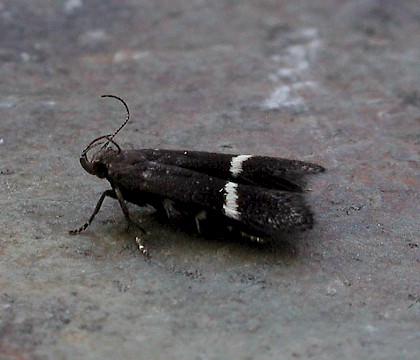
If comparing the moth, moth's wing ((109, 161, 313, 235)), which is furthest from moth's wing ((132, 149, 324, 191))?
moth's wing ((109, 161, 313, 235))

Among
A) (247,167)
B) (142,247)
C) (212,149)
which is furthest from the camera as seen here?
(212,149)

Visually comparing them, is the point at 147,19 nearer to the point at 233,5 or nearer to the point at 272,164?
the point at 233,5

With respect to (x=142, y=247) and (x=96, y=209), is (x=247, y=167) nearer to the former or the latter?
(x=142, y=247)

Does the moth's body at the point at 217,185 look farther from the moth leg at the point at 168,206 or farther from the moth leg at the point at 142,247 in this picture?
the moth leg at the point at 142,247

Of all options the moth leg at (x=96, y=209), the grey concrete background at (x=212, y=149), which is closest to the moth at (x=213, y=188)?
the moth leg at (x=96, y=209)

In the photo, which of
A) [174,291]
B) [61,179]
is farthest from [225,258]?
[61,179]

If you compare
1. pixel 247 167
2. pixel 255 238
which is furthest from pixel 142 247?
pixel 247 167

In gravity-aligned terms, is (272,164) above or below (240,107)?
above
